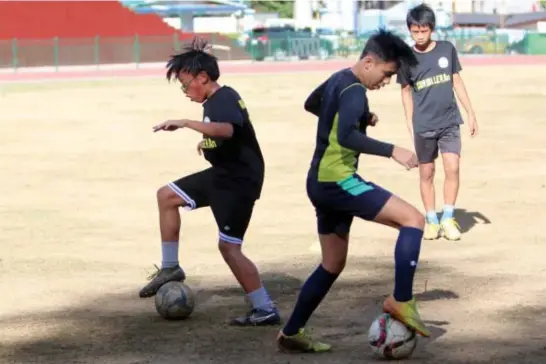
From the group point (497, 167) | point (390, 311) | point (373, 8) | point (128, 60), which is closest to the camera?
point (390, 311)

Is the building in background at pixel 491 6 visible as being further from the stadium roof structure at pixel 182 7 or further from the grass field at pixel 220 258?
the grass field at pixel 220 258

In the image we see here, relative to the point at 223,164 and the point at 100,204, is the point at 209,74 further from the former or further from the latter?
the point at 100,204

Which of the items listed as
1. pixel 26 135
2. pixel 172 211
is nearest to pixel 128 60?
pixel 26 135

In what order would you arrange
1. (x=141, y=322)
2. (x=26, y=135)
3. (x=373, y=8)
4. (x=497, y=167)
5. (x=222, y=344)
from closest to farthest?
(x=222, y=344) < (x=141, y=322) < (x=497, y=167) < (x=26, y=135) < (x=373, y=8)

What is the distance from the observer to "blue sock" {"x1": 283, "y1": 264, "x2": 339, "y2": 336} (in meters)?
6.44

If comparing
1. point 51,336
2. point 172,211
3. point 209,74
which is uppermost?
point 209,74

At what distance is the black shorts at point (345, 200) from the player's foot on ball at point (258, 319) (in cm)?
110

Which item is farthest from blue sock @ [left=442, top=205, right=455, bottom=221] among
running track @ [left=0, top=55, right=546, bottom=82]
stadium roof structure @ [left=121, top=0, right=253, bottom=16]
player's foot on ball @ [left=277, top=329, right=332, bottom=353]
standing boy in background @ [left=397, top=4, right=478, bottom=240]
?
stadium roof structure @ [left=121, top=0, right=253, bottom=16]

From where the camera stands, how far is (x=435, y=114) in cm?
1016

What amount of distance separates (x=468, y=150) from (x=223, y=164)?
1011 cm

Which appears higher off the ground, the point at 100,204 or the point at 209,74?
the point at 209,74

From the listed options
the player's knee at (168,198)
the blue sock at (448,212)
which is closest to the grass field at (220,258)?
the blue sock at (448,212)

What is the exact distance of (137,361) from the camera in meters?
6.45

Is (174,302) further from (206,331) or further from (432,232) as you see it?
(432,232)
